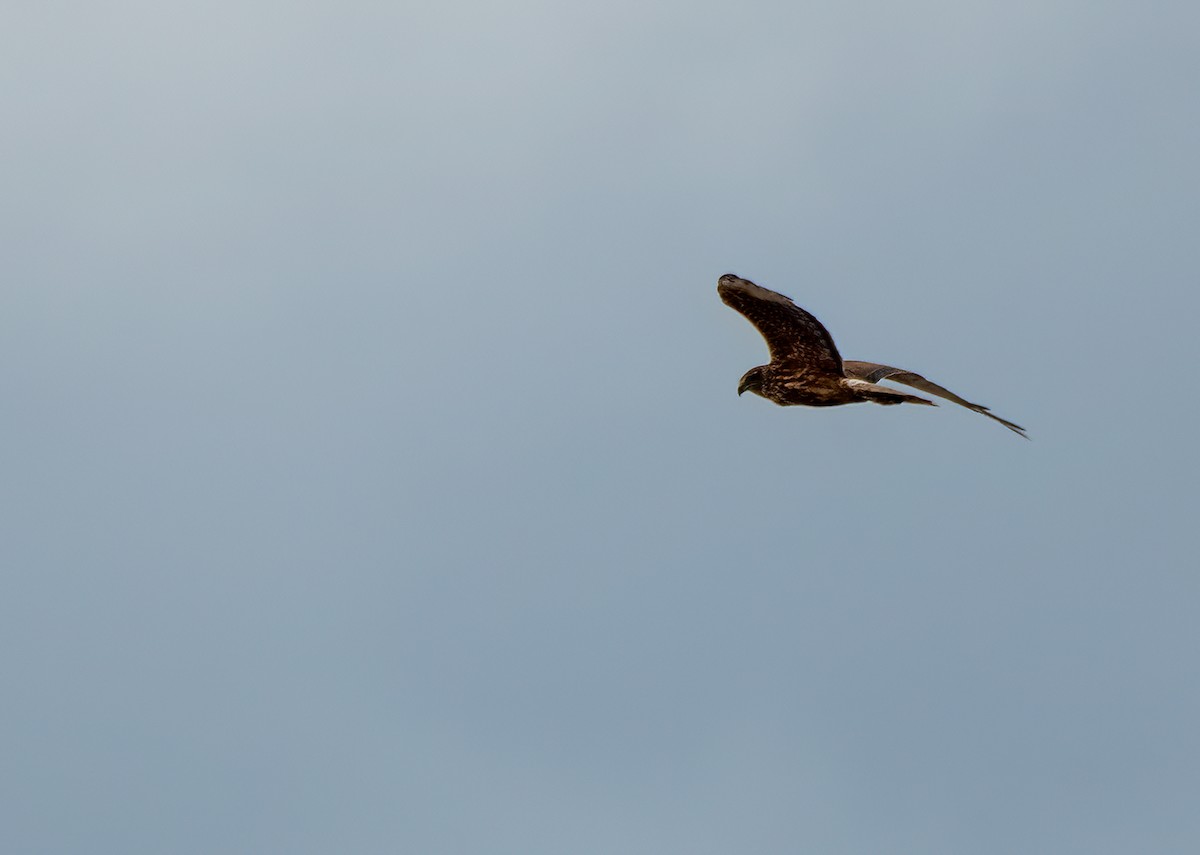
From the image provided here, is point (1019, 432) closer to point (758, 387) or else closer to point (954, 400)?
point (954, 400)

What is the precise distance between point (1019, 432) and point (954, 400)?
4.36 ft

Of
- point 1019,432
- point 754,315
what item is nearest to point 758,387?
point 754,315

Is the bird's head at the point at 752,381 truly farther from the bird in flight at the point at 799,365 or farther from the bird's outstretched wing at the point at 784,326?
the bird's outstretched wing at the point at 784,326

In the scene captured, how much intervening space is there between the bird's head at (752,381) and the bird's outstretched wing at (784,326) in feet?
1.37

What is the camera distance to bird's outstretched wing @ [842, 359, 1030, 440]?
15.9 meters

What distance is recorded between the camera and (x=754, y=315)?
19688 mm

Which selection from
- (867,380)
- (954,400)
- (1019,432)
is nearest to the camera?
(1019,432)

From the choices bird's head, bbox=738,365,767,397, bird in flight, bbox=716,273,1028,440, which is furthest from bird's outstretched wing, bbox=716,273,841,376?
bird's head, bbox=738,365,767,397

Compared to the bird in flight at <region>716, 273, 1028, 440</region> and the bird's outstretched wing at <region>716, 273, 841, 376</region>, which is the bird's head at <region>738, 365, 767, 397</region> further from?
the bird's outstretched wing at <region>716, 273, 841, 376</region>

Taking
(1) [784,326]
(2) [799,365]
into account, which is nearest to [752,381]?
(2) [799,365]

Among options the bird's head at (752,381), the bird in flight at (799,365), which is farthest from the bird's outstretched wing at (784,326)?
the bird's head at (752,381)

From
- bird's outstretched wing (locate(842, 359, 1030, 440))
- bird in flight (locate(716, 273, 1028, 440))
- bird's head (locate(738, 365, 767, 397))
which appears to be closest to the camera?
bird's outstretched wing (locate(842, 359, 1030, 440))

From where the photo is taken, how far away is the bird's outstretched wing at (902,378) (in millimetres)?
15899

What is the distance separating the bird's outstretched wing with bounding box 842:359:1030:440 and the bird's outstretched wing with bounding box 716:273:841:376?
49 centimetres
